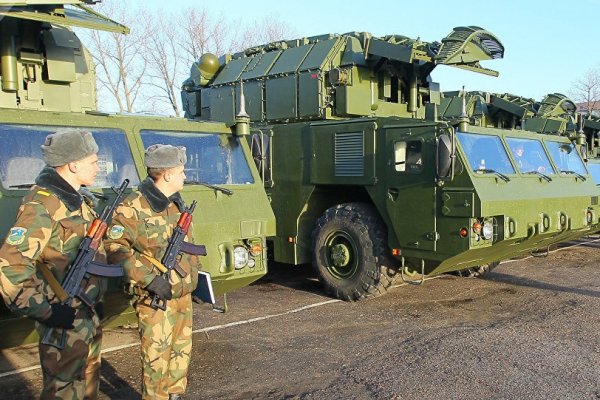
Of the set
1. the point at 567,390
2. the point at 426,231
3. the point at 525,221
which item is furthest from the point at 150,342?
the point at 525,221

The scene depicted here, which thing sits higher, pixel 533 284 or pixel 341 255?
pixel 341 255

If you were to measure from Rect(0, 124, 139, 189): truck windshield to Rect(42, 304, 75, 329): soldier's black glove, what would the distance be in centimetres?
160

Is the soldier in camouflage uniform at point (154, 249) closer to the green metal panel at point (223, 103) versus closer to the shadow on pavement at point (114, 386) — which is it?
the shadow on pavement at point (114, 386)

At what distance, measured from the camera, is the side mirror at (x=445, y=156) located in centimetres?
595

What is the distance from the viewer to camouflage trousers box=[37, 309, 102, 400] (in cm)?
283

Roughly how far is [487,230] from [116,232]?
404cm

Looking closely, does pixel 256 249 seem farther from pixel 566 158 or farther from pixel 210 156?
pixel 566 158

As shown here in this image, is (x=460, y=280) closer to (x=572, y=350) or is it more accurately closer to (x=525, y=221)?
(x=525, y=221)

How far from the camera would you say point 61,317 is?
2.63m

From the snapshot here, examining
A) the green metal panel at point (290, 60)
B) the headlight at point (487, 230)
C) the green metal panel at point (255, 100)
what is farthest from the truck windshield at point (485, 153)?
the green metal panel at point (255, 100)

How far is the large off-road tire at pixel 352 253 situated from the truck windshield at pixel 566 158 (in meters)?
2.66

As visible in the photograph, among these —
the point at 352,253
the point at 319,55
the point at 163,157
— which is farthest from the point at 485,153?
the point at 163,157

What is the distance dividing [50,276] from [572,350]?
4.11 meters

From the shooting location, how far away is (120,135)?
4.60 m
